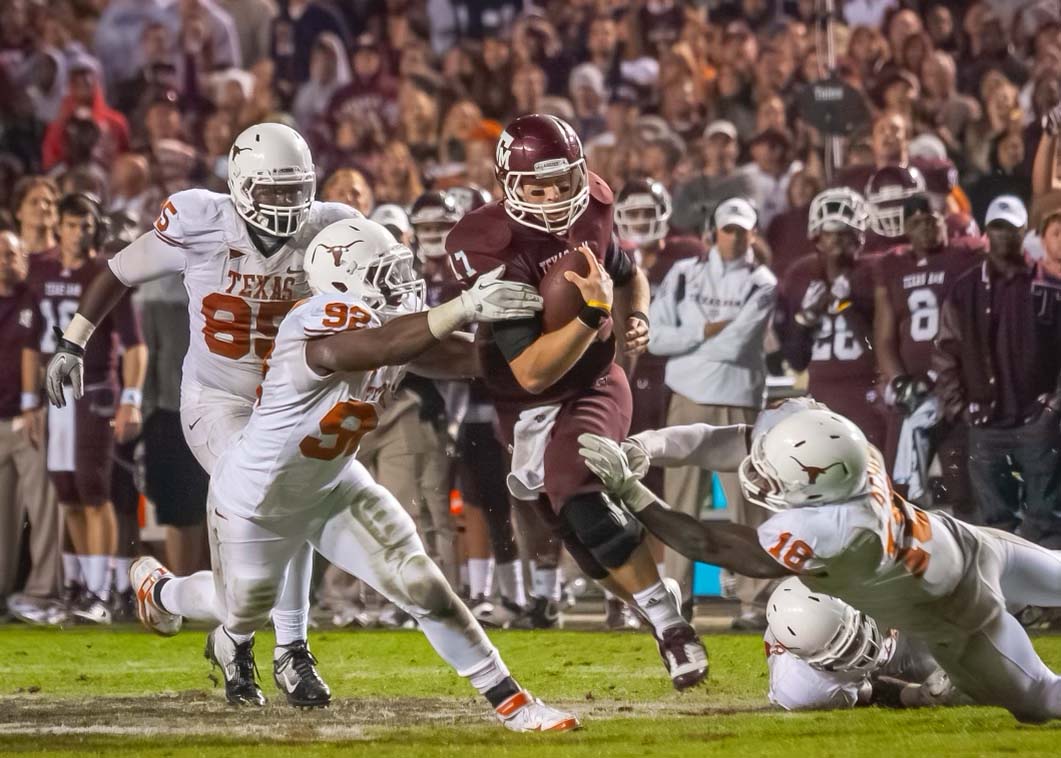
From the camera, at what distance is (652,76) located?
11797 millimetres

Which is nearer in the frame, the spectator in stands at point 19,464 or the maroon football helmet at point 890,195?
the maroon football helmet at point 890,195

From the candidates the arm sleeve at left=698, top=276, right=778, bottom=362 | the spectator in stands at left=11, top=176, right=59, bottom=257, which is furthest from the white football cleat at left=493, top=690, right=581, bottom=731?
the spectator in stands at left=11, top=176, right=59, bottom=257

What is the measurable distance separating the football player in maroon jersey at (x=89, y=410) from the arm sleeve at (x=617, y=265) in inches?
122

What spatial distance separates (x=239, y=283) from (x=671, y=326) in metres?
2.70

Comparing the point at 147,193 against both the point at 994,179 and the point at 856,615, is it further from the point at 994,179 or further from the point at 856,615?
the point at 856,615

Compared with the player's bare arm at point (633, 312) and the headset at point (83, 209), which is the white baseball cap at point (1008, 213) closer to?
the player's bare arm at point (633, 312)

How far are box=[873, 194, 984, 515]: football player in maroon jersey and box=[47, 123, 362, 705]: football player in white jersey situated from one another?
290 cm

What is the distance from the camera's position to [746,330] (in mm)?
7910

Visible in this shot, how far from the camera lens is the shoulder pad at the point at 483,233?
222 inches

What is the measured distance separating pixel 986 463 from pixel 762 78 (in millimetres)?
4254

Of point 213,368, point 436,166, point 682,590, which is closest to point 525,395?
point 213,368

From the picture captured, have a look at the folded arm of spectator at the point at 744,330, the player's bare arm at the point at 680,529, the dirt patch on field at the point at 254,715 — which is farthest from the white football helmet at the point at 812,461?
the folded arm of spectator at the point at 744,330

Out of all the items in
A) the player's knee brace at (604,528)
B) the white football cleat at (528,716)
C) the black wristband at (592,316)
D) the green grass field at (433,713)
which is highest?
the black wristband at (592,316)

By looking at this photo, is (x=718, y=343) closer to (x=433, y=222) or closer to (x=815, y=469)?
A: (x=433, y=222)
